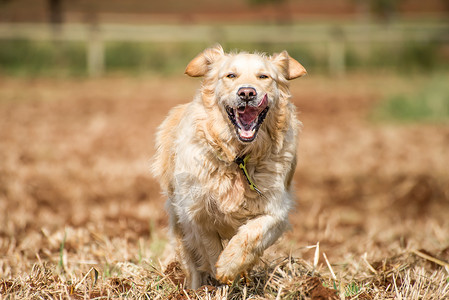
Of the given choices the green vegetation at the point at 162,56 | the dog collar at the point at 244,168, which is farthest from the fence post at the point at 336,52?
the dog collar at the point at 244,168

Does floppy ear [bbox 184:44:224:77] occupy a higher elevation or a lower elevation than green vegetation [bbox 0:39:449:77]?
higher

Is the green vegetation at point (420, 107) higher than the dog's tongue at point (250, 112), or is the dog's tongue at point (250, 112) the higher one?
the dog's tongue at point (250, 112)

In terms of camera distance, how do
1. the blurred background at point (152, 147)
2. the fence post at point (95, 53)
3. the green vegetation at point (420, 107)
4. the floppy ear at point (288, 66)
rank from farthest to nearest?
the fence post at point (95, 53)
the green vegetation at point (420, 107)
the blurred background at point (152, 147)
the floppy ear at point (288, 66)

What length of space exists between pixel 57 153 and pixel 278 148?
6428 millimetres

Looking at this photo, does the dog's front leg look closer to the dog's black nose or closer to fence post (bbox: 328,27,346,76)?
the dog's black nose

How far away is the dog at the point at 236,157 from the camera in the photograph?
3846 mm

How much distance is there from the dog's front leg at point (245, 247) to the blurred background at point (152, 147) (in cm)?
53

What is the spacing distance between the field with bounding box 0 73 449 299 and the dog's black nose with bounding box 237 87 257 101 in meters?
1.02

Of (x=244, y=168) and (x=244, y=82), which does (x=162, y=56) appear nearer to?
(x=244, y=82)

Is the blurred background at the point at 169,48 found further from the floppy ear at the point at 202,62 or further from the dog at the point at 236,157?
the dog at the point at 236,157

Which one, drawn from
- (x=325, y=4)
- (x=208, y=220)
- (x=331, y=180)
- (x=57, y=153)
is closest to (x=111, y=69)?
(x=57, y=153)

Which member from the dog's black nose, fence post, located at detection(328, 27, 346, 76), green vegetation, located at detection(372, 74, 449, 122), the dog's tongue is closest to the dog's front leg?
the dog's tongue

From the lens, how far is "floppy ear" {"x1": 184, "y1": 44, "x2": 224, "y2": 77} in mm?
4238

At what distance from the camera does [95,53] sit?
22.5 metres
